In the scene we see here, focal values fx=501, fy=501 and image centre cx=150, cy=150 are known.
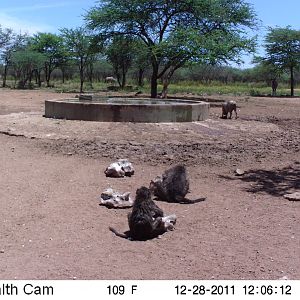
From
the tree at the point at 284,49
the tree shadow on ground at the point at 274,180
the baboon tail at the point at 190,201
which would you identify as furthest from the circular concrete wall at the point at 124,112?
the tree at the point at 284,49

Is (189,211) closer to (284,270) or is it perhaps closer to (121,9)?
(284,270)

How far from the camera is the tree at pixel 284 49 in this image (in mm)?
39125

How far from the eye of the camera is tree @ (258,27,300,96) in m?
39.1

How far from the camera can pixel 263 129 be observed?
1336cm

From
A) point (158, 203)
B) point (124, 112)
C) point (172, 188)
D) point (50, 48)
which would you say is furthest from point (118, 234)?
point (50, 48)

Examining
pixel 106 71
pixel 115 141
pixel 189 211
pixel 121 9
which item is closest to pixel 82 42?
pixel 121 9

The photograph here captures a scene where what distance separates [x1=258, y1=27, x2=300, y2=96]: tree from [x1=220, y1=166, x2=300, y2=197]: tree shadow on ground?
31.4 meters

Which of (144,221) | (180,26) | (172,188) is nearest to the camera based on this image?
(144,221)

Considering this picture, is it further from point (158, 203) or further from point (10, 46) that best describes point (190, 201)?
point (10, 46)

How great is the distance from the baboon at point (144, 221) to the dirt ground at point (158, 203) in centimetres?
10

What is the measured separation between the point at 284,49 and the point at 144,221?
122 ft

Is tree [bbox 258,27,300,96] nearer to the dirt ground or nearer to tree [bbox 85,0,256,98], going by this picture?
tree [bbox 85,0,256,98]

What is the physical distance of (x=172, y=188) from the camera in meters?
6.70

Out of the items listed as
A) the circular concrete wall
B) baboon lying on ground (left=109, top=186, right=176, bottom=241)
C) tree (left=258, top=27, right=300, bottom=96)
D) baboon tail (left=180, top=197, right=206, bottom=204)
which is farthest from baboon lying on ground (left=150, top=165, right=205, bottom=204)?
tree (left=258, top=27, right=300, bottom=96)
